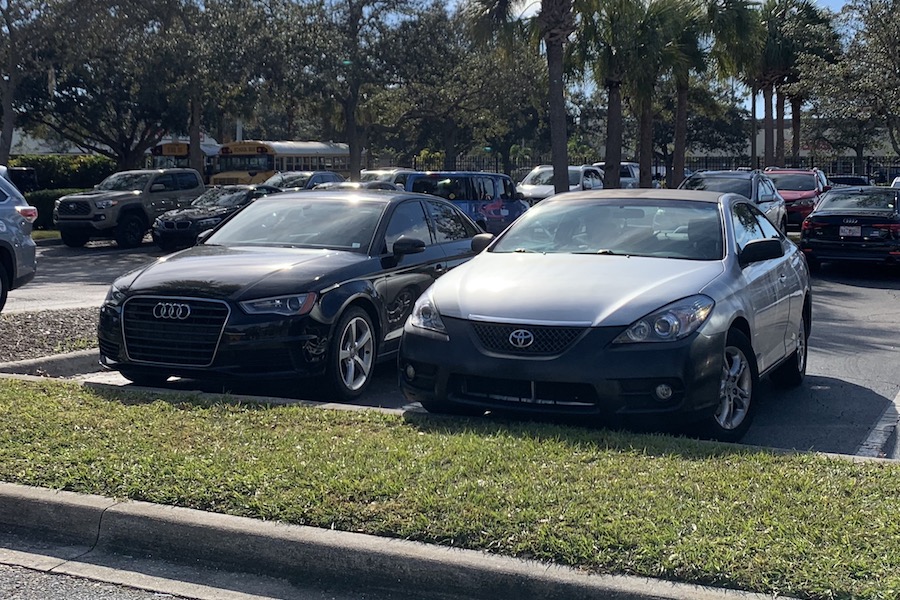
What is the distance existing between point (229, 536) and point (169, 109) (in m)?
35.7

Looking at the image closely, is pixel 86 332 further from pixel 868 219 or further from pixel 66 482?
pixel 868 219

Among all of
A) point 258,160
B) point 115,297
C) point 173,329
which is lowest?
point 173,329

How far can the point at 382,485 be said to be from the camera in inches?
Answer: 201

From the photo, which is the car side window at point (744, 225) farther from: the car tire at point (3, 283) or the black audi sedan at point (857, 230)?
the black audi sedan at point (857, 230)

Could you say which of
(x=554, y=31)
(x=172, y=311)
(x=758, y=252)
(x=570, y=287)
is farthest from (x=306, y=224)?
(x=554, y=31)

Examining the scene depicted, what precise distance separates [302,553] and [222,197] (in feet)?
67.2

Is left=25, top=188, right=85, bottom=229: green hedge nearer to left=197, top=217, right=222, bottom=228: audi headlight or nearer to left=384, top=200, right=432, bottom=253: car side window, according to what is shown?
left=197, top=217, right=222, bottom=228: audi headlight

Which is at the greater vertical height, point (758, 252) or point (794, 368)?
point (758, 252)

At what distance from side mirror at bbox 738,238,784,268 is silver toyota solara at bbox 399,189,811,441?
0.01m

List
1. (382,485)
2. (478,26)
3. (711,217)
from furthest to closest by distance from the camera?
(478,26), (711,217), (382,485)

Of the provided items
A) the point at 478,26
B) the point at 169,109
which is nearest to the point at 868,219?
the point at 478,26

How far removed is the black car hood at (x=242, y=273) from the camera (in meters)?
7.45

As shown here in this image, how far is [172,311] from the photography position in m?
7.44

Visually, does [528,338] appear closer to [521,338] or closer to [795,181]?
[521,338]
